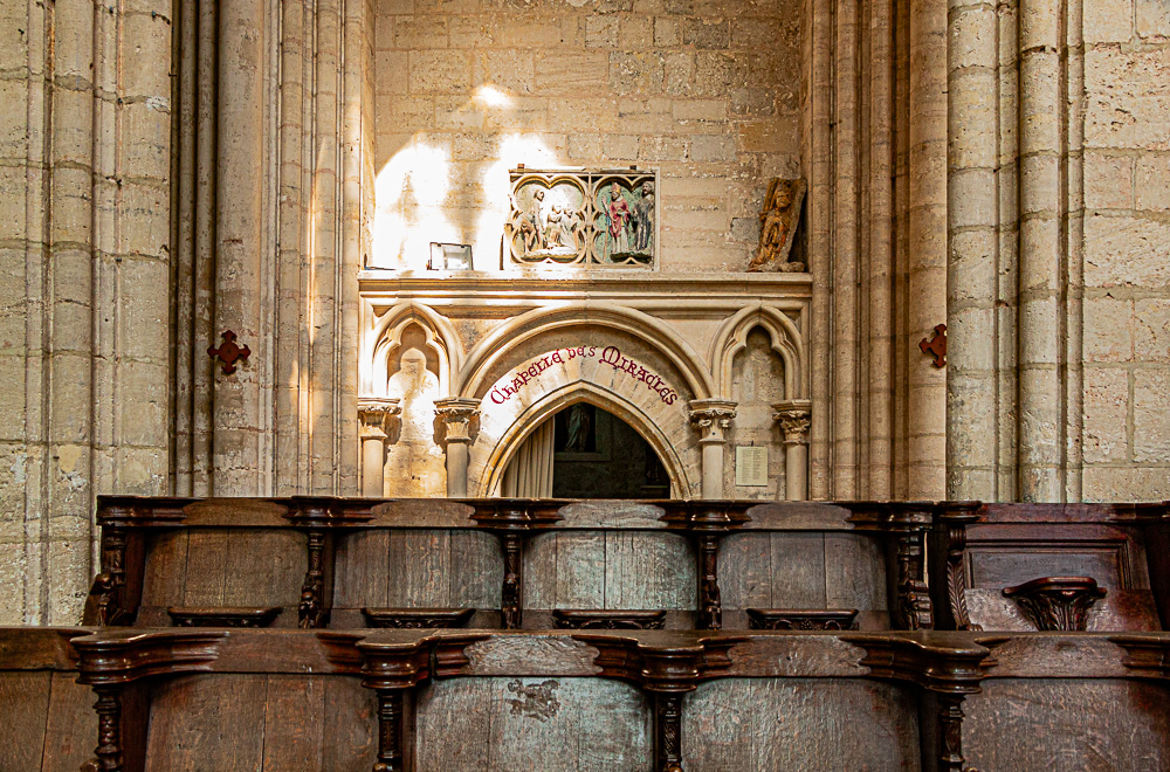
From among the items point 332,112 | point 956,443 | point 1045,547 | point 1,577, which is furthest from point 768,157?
point 1,577

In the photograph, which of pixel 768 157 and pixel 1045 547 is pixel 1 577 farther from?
pixel 768 157

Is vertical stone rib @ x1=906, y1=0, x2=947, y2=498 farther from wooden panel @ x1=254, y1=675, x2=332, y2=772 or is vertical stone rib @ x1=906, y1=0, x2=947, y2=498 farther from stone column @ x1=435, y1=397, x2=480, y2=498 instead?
wooden panel @ x1=254, y1=675, x2=332, y2=772

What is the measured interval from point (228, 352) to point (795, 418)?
4.17m

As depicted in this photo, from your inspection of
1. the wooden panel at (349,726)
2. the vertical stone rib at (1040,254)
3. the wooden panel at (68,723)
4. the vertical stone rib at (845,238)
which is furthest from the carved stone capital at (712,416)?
the wooden panel at (68,723)

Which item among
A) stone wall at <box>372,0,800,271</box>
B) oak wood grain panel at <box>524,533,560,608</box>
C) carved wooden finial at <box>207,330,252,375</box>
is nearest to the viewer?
oak wood grain panel at <box>524,533,560,608</box>

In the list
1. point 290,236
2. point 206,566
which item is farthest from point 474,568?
point 290,236

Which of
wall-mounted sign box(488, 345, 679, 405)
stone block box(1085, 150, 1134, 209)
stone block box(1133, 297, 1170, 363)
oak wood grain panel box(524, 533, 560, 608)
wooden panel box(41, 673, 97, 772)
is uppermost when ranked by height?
stone block box(1085, 150, 1134, 209)

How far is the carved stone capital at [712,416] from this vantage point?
799 cm

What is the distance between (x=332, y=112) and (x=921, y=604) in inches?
222

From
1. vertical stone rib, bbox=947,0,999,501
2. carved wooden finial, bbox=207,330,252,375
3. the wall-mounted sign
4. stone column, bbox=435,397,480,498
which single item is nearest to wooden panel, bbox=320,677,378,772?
vertical stone rib, bbox=947,0,999,501

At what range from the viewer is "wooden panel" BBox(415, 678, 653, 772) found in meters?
2.39

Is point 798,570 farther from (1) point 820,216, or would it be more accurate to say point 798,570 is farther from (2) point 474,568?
(1) point 820,216

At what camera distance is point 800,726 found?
239cm

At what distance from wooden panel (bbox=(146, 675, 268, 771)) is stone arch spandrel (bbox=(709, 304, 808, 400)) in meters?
5.95
